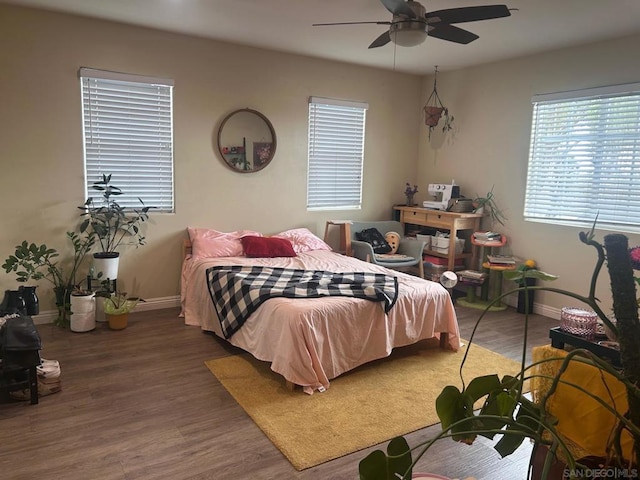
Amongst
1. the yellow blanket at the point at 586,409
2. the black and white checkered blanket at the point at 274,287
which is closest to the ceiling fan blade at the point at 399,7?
the black and white checkered blanket at the point at 274,287

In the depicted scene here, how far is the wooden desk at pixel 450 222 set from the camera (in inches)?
199

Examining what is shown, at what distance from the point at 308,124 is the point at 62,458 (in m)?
3.92

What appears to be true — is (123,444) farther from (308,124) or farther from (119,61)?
(308,124)

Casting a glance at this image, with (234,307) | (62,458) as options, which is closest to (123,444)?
(62,458)

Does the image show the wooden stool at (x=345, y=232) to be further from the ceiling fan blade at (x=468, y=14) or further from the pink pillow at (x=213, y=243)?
the ceiling fan blade at (x=468, y=14)

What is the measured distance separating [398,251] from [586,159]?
2047 mm

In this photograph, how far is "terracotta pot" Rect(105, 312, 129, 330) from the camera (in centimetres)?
388

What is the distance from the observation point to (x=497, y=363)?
346 centimetres

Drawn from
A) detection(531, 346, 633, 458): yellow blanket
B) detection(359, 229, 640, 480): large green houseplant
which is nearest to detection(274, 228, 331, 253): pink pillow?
detection(531, 346, 633, 458): yellow blanket

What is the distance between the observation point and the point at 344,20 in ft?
12.4

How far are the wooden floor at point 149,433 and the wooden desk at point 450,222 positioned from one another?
2.76m

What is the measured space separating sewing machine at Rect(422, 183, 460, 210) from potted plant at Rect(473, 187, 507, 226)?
0.26m

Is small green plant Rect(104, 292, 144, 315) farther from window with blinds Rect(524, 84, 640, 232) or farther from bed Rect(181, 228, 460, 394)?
window with blinds Rect(524, 84, 640, 232)

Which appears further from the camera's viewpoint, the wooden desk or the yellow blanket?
the wooden desk
